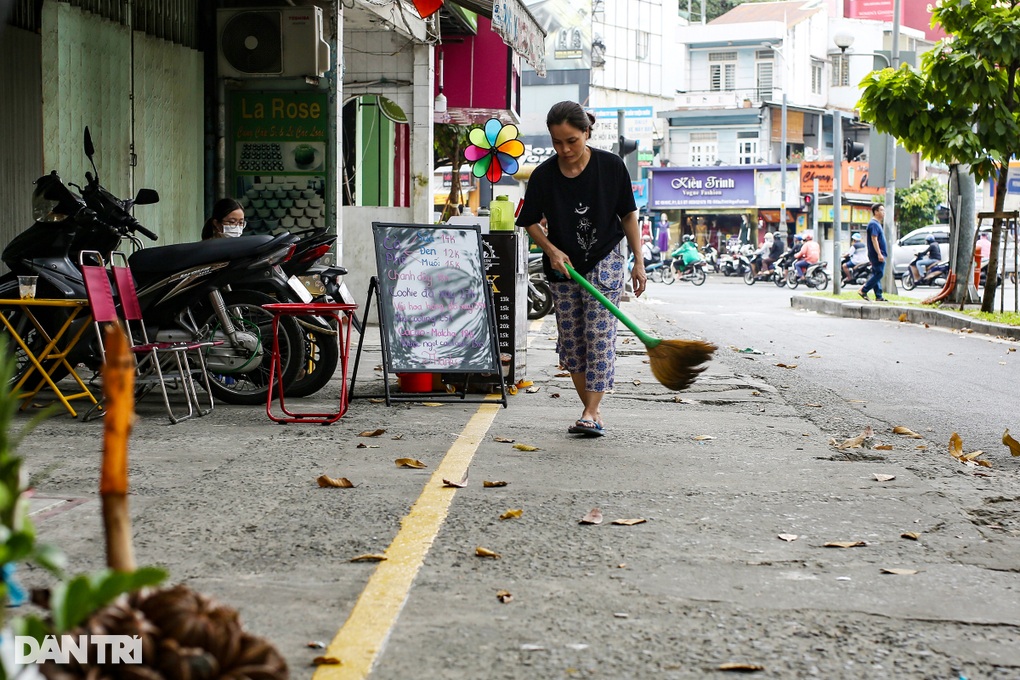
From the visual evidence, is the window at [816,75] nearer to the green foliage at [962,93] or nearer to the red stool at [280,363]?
the green foliage at [962,93]

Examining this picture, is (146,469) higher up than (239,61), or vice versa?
(239,61)

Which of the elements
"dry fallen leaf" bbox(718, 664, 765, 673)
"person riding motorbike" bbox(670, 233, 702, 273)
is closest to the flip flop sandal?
"dry fallen leaf" bbox(718, 664, 765, 673)

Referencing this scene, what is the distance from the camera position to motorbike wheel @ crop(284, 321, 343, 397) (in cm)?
754

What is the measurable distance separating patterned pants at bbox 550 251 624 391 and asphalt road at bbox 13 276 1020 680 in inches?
15.7

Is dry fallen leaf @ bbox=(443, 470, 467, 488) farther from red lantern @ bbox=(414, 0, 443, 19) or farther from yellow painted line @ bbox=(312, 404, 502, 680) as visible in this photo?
red lantern @ bbox=(414, 0, 443, 19)

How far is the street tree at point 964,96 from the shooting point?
16.4 metres

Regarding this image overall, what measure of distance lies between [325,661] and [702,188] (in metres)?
50.8

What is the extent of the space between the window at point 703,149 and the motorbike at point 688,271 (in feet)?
62.8

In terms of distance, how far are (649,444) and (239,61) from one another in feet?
22.8

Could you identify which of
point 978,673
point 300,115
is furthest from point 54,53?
point 978,673

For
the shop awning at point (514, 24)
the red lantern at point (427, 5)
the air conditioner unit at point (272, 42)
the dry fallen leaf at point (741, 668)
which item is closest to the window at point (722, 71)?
the shop awning at point (514, 24)

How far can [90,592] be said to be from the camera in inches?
66.2

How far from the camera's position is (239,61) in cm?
1142

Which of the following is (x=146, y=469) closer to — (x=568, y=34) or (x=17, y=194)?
(x=17, y=194)
